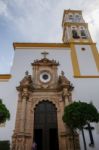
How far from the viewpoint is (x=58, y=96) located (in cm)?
1295

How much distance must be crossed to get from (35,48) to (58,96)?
235 inches

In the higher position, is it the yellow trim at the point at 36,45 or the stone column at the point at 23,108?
the yellow trim at the point at 36,45

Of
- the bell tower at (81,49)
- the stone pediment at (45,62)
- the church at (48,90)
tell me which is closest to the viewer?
the church at (48,90)

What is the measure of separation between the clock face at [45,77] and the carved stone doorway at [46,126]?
6.52 ft

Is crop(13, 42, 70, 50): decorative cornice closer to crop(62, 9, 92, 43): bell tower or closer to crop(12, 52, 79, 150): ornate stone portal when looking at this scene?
crop(62, 9, 92, 43): bell tower

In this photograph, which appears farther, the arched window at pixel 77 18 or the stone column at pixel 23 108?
the arched window at pixel 77 18

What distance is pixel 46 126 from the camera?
11.7 metres

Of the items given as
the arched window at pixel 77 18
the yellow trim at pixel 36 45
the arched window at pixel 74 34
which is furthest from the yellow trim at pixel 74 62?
the arched window at pixel 77 18

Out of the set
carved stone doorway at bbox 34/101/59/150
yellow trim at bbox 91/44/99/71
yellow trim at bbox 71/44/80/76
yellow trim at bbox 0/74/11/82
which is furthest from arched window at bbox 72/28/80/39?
carved stone doorway at bbox 34/101/59/150

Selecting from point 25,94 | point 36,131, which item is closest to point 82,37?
point 25,94

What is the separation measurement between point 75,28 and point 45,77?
28.9 feet

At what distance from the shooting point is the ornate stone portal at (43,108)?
427 inches

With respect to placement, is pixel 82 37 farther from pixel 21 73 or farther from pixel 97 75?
pixel 21 73

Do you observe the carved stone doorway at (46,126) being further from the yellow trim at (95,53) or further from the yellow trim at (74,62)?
the yellow trim at (95,53)
